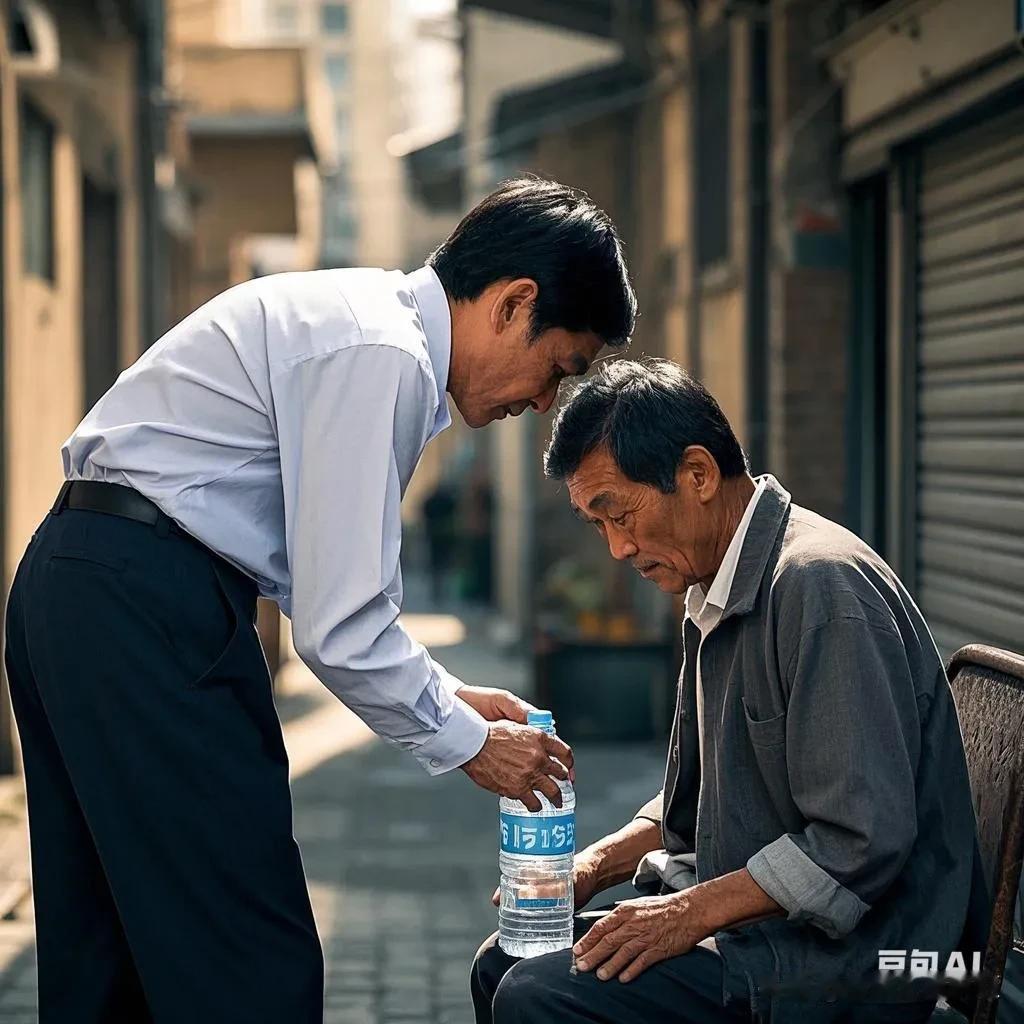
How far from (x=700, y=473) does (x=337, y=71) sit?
185 feet

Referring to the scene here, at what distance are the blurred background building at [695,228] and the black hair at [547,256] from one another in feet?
8.61

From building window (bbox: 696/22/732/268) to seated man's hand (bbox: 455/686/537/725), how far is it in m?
6.71

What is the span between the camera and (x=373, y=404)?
9.09 ft

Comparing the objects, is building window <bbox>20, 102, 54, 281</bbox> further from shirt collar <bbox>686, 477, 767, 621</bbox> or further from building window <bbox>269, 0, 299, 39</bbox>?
building window <bbox>269, 0, 299, 39</bbox>

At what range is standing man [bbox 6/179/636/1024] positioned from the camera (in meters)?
2.78

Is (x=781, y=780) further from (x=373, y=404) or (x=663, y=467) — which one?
(x=373, y=404)

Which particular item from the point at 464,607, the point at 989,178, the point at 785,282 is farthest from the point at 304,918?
the point at 464,607

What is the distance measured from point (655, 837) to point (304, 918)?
2.27 ft

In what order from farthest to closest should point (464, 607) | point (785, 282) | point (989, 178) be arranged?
point (464, 607) → point (785, 282) → point (989, 178)

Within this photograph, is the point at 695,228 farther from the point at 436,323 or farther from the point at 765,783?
the point at 765,783

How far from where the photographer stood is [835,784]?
8.39 ft

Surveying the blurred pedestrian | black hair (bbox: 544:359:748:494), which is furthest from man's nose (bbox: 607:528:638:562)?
the blurred pedestrian

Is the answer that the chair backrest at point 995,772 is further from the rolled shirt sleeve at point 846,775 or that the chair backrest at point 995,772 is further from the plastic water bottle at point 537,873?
the plastic water bottle at point 537,873

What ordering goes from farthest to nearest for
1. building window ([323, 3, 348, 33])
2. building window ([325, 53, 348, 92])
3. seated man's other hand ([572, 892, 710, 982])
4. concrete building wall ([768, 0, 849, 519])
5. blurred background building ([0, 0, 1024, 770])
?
building window ([325, 53, 348, 92]) → building window ([323, 3, 348, 33]) → concrete building wall ([768, 0, 849, 519]) → blurred background building ([0, 0, 1024, 770]) → seated man's other hand ([572, 892, 710, 982])
